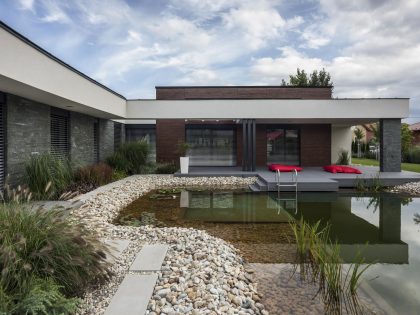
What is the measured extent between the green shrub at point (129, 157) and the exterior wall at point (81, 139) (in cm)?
97

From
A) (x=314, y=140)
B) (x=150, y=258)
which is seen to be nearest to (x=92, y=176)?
(x=150, y=258)

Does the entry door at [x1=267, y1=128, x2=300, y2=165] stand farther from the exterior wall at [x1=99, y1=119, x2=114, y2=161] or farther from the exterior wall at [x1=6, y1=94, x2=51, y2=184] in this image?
the exterior wall at [x1=6, y1=94, x2=51, y2=184]

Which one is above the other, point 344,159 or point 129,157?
point 129,157

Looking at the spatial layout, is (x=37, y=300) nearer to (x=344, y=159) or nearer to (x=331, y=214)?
(x=331, y=214)

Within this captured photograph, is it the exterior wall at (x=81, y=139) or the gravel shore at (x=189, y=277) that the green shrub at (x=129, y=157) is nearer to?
the exterior wall at (x=81, y=139)

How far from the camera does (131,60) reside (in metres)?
13.7

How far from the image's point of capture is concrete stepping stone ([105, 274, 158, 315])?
293cm

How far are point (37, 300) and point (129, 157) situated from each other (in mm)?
12767

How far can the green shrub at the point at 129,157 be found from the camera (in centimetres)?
1455

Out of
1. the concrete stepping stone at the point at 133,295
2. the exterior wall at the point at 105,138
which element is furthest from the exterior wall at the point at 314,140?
the concrete stepping stone at the point at 133,295

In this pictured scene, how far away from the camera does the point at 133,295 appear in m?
3.22

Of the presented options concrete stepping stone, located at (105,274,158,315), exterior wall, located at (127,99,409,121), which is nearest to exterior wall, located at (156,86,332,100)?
exterior wall, located at (127,99,409,121)

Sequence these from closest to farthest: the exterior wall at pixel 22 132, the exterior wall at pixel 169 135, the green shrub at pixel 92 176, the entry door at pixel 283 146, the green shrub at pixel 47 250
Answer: the green shrub at pixel 47 250 → the exterior wall at pixel 22 132 → the green shrub at pixel 92 176 → the exterior wall at pixel 169 135 → the entry door at pixel 283 146

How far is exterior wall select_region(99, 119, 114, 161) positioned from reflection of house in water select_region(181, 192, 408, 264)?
6224 millimetres
